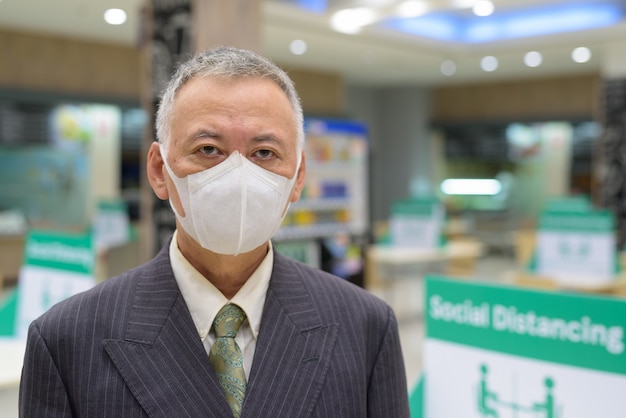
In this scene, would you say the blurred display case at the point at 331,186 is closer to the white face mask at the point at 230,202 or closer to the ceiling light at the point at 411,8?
the ceiling light at the point at 411,8

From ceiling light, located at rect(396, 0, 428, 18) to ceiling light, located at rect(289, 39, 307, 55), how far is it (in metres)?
2.34

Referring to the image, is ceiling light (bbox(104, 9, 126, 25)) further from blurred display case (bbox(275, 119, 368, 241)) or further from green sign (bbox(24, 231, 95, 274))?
green sign (bbox(24, 231, 95, 274))

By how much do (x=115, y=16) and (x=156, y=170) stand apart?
7682mm

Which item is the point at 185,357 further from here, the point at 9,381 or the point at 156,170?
the point at 9,381

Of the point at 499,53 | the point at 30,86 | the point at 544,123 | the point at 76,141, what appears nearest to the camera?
the point at 30,86

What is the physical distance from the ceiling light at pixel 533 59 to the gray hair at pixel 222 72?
1075cm

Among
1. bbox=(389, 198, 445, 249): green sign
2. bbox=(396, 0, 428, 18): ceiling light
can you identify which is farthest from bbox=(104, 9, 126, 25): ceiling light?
bbox=(389, 198, 445, 249): green sign

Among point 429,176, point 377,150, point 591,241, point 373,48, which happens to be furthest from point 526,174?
point 591,241

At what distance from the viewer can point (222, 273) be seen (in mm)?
1330

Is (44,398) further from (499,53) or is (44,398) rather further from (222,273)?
(499,53)

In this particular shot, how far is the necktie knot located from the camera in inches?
50.3

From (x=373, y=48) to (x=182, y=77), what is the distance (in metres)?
9.94

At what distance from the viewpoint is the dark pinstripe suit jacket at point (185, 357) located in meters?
1.18

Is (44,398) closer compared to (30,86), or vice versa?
(44,398)
